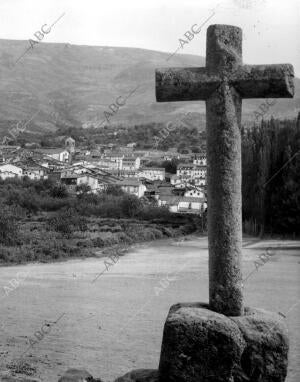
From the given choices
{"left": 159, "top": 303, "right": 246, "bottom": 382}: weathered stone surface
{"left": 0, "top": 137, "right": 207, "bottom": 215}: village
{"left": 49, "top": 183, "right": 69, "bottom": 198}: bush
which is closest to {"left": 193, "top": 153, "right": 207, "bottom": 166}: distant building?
{"left": 0, "top": 137, "right": 207, "bottom": 215}: village

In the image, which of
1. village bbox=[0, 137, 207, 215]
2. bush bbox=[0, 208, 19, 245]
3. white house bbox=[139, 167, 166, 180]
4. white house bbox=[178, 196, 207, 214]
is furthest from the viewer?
white house bbox=[139, 167, 166, 180]

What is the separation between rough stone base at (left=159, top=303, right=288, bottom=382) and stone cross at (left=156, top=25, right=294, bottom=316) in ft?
1.08

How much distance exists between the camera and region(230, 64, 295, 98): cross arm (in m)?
4.81

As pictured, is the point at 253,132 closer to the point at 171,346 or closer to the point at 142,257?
the point at 142,257

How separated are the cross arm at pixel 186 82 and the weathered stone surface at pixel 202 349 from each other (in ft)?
6.44

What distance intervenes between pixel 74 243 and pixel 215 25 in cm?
2693

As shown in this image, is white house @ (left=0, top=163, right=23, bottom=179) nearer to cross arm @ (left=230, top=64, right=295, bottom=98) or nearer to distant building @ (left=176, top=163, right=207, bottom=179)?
distant building @ (left=176, top=163, right=207, bottom=179)

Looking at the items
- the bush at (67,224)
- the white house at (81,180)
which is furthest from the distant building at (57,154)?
the bush at (67,224)

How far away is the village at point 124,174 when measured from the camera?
202ft

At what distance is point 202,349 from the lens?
4344mm

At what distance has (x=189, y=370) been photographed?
435 centimetres

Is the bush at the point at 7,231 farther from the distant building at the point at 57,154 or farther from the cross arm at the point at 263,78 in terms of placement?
the distant building at the point at 57,154

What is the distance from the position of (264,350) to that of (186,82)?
237cm

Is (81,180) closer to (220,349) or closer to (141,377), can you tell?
(141,377)
